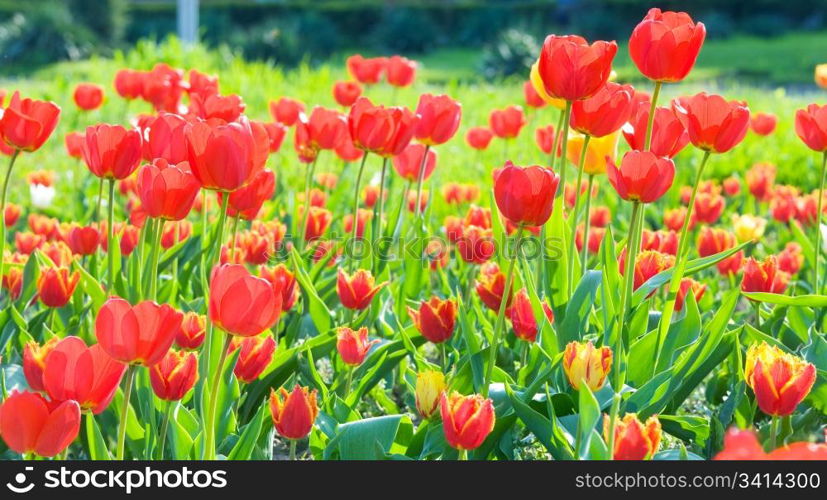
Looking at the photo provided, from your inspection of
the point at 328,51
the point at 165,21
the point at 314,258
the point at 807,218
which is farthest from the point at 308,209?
the point at 165,21

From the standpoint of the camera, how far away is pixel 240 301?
4.88 ft

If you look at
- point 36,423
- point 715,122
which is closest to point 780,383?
point 715,122

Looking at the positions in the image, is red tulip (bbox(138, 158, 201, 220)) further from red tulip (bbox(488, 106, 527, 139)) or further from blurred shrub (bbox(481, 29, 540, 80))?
blurred shrub (bbox(481, 29, 540, 80))

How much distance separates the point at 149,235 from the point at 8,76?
16.3 meters

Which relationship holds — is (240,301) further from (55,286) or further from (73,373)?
(55,286)

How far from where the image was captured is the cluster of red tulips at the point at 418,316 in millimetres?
1567

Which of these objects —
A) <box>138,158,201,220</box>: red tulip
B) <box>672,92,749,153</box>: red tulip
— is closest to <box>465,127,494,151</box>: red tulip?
<box>672,92,749,153</box>: red tulip

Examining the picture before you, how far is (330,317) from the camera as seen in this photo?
8.45 feet

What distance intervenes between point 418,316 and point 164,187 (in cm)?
74

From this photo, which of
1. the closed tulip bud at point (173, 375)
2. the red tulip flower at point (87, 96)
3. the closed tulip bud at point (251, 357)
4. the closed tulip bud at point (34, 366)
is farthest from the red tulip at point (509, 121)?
the closed tulip bud at point (34, 366)

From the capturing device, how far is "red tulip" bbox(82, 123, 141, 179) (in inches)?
83.2

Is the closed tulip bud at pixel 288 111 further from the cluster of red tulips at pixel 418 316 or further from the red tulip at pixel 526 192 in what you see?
the red tulip at pixel 526 192

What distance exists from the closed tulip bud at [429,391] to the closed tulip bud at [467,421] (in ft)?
0.93

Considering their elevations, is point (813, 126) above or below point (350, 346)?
above
